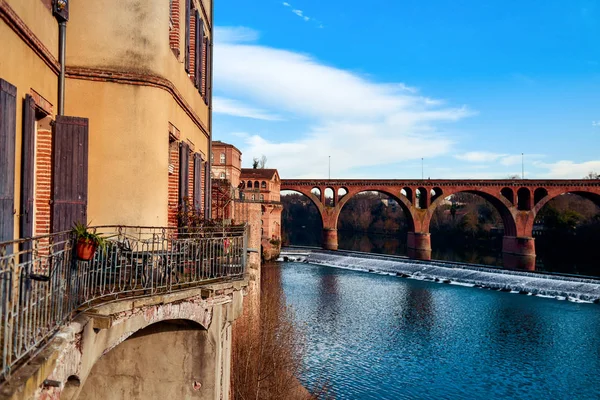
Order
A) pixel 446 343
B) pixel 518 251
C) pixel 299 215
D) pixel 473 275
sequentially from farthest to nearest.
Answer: pixel 299 215
pixel 518 251
pixel 473 275
pixel 446 343

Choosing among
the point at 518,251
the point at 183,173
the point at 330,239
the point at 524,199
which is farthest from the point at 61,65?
the point at 524,199

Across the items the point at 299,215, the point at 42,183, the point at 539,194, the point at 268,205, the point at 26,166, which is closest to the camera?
the point at 26,166

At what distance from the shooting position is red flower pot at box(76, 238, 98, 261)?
14.9 feet

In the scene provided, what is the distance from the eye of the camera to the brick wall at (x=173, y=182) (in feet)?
29.0

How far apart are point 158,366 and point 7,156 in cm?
326

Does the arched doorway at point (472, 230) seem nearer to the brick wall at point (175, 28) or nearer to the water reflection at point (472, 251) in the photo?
the water reflection at point (472, 251)

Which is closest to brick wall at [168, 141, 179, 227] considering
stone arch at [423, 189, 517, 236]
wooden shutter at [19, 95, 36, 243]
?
wooden shutter at [19, 95, 36, 243]

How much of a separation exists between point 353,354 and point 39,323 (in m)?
15.7

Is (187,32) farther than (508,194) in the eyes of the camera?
No

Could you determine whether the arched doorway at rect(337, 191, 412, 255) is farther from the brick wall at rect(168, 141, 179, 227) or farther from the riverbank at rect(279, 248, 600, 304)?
the brick wall at rect(168, 141, 179, 227)

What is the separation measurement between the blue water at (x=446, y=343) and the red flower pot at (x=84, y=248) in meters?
11.7

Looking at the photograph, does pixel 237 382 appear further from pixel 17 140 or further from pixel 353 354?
pixel 17 140

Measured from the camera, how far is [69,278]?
4.49 metres

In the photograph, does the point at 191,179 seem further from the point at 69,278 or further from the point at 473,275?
the point at 473,275
